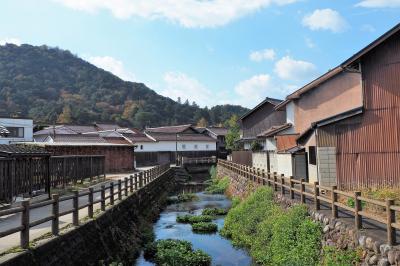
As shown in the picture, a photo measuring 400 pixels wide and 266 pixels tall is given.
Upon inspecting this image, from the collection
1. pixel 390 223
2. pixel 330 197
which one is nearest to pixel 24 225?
pixel 390 223

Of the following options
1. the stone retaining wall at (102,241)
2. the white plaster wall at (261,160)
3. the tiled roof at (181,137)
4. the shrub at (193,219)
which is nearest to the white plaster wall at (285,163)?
the white plaster wall at (261,160)

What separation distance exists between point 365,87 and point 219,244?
29.7ft

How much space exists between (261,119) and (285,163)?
20159 millimetres

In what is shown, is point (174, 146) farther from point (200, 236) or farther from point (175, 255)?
point (175, 255)

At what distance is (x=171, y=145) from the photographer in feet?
206

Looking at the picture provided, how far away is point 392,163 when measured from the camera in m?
16.3

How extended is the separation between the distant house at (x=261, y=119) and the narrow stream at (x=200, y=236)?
1511 centimetres

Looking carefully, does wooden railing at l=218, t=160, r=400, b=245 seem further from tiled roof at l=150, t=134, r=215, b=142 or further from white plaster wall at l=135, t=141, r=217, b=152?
tiled roof at l=150, t=134, r=215, b=142

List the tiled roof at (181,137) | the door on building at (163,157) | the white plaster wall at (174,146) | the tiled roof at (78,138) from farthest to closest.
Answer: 1. the tiled roof at (181,137)
2. the door on building at (163,157)
3. the white plaster wall at (174,146)
4. the tiled roof at (78,138)

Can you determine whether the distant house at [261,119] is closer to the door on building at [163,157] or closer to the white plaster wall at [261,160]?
the white plaster wall at [261,160]

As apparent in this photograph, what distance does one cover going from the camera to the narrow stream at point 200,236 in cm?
1390

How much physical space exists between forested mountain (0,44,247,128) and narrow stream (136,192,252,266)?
2786 inches

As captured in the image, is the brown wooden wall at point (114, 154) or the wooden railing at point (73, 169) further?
the brown wooden wall at point (114, 154)

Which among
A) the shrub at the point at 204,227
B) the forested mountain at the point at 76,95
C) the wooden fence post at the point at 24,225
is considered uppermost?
the forested mountain at the point at 76,95
